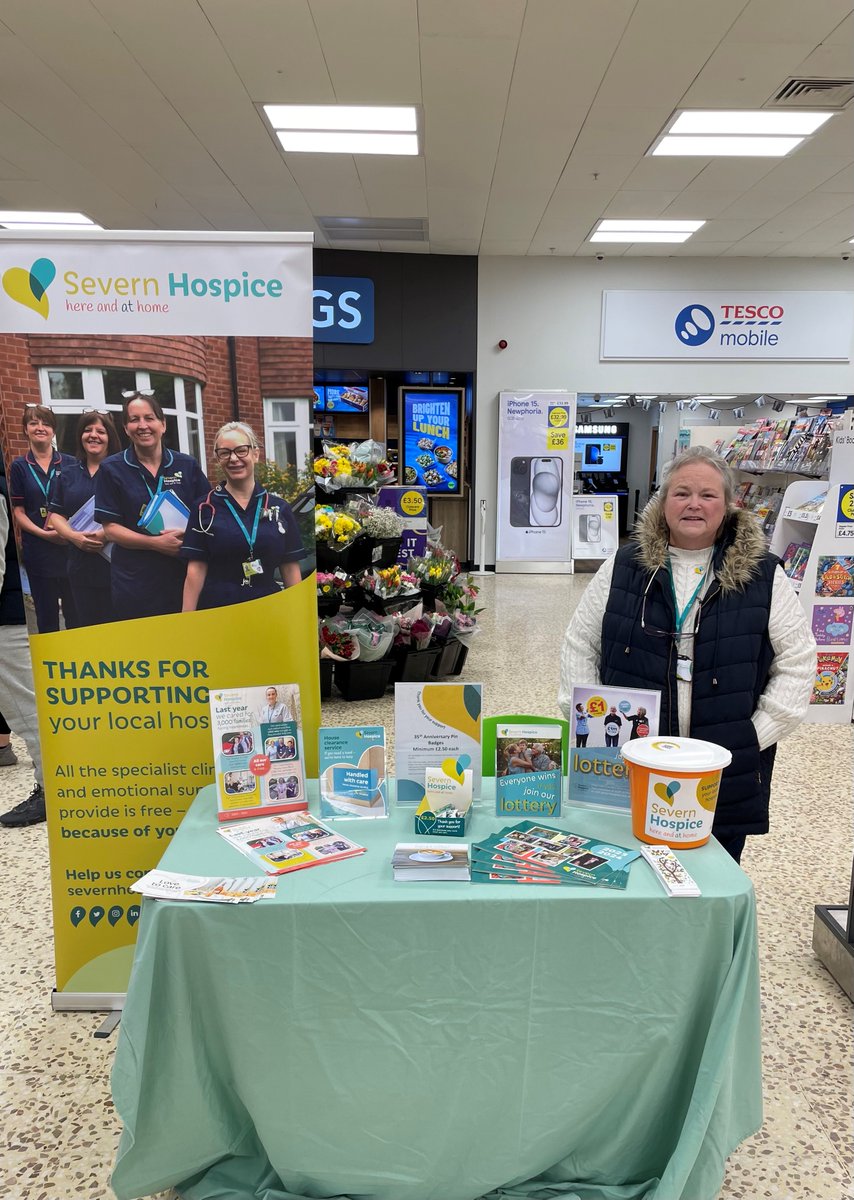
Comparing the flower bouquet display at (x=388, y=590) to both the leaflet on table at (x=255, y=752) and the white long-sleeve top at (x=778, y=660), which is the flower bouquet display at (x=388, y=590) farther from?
the leaflet on table at (x=255, y=752)

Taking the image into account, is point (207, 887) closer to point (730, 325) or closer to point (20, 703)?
point (20, 703)

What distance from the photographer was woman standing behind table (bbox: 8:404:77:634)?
6.50ft

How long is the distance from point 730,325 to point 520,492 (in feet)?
11.0

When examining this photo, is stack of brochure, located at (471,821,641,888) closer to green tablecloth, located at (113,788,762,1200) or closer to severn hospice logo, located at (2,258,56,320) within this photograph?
green tablecloth, located at (113,788,762,1200)

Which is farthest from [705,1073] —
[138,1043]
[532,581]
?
[532,581]

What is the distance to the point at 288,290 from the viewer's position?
1958 millimetres

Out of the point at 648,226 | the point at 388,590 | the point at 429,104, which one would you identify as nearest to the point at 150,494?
the point at 388,590

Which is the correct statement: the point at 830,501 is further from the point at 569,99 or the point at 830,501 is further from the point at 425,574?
the point at 569,99

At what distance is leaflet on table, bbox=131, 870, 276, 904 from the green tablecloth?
21mm

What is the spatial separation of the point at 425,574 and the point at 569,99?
3456mm

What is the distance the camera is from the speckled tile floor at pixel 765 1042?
178cm

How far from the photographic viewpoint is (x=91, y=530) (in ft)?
6.58

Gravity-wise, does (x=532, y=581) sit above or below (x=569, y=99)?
below

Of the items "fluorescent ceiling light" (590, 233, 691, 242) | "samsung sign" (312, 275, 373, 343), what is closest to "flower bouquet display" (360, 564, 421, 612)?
"samsung sign" (312, 275, 373, 343)
